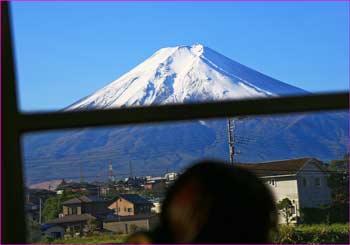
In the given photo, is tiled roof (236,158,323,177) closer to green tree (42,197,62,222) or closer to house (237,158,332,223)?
house (237,158,332,223)

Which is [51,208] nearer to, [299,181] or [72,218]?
[72,218]

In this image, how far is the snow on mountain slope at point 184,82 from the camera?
134cm

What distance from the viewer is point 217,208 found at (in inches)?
29.3

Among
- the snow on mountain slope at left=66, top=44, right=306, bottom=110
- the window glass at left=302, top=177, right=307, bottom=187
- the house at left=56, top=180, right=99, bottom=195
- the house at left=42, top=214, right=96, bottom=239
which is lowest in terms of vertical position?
the house at left=42, top=214, right=96, bottom=239

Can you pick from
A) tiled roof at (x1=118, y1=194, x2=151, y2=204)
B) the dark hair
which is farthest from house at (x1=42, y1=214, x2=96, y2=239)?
the dark hair

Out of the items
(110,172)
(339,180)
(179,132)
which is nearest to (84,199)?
(110,172)

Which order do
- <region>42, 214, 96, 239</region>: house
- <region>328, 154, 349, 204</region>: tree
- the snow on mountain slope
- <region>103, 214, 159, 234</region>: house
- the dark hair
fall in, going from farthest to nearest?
<region>328, 154, 349, 204</region>: tree, <region>42, 214, 96, 239</region>: house, <region>103, 214, 159, 234</region>: house, the snow on mountain slope, the dark hair

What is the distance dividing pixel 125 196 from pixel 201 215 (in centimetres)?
117

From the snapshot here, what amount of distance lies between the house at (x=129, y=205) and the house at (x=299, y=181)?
35 centimetres

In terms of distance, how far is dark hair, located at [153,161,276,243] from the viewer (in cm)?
74

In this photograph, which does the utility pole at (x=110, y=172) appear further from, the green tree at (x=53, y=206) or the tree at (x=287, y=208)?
the tree at (x=287, y=208)

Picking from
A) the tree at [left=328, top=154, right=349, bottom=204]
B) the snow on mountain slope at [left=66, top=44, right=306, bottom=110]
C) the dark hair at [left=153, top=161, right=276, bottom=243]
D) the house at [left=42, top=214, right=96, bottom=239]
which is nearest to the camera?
the dark hair at [left=153, top=161, right=276, bottom=243]

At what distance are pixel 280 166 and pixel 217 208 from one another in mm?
1305

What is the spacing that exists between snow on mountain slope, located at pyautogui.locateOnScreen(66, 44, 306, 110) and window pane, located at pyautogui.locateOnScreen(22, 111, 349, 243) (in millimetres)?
148
